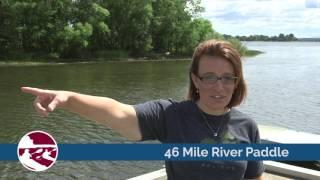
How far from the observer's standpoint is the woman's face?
287cm

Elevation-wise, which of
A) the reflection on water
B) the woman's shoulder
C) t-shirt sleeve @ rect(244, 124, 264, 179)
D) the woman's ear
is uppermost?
the woman's ear

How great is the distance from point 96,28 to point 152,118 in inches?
2905

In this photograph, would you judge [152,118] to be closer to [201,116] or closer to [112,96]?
[201,116]

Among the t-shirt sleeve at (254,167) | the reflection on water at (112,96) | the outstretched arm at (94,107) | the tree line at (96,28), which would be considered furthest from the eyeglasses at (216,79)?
the tree line at (96,28)

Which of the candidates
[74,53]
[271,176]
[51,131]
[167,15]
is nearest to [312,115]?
[51,131]

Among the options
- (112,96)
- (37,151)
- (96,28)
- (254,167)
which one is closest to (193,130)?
(254,167)

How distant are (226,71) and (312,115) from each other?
25.4m

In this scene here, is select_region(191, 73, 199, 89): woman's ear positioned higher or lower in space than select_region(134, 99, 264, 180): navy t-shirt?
higher

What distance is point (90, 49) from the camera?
77438 mm

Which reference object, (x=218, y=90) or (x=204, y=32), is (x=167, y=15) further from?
(x=218, y=90)

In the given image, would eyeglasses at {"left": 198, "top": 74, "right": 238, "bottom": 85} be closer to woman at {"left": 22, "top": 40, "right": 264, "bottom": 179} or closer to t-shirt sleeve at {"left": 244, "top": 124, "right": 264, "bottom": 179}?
woman at {"left": 22, "top": 40, "right": 264, "bottom": 179}

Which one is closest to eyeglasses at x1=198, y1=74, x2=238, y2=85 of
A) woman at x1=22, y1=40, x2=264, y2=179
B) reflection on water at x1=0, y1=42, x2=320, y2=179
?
woman at x1=22, y1=40, x2=264, y2=179

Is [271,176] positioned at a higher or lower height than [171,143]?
→ lower

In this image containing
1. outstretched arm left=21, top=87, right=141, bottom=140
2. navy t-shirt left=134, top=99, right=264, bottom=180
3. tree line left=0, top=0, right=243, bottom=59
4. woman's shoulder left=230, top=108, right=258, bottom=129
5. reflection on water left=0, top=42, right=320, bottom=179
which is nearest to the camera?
outstretched arm left=21, top=87, right=141, bottom=140
